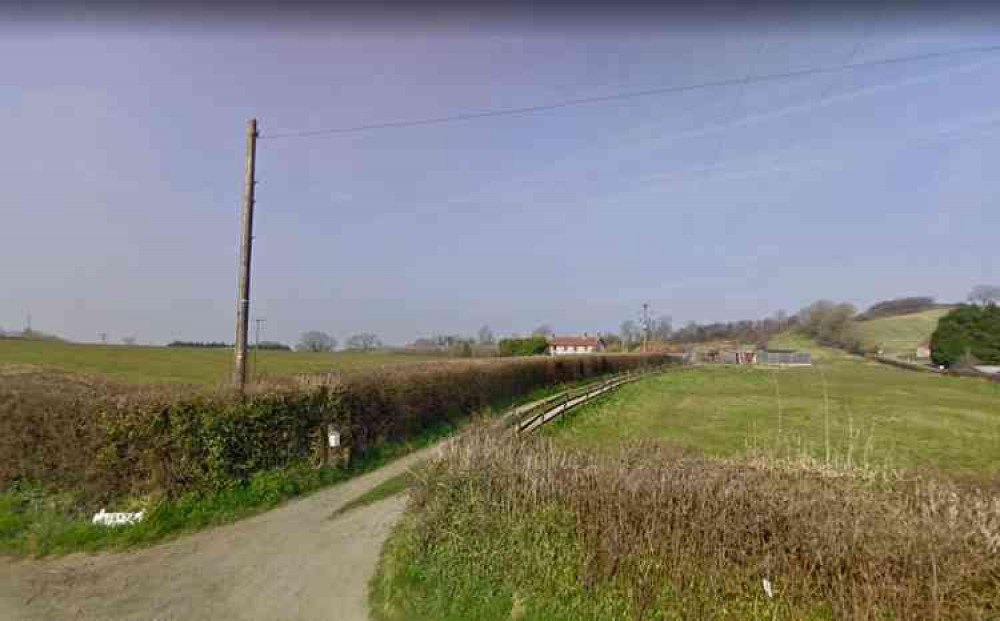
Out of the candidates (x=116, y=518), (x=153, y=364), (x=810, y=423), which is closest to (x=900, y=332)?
(x=810, y=423)

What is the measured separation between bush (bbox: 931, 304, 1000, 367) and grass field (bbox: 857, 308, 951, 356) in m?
20.2

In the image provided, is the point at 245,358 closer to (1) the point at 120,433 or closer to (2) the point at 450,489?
(1) the point at 120,433

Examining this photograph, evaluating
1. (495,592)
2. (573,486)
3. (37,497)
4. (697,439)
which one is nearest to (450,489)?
(495,592)

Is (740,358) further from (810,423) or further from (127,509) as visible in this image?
(127,509)

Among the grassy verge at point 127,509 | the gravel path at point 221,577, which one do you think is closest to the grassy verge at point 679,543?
the gravel path at point 221,577

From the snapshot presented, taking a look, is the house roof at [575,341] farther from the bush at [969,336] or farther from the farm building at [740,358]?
the bush at [969,336]

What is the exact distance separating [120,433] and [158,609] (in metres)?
3.24

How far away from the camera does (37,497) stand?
6.20 metres

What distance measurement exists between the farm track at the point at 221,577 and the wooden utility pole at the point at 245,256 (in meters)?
2.92

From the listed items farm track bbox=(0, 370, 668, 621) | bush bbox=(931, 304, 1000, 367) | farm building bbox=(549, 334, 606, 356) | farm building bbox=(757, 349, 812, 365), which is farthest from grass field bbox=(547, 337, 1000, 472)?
farm building bbox=(549, 334, 606, 356)

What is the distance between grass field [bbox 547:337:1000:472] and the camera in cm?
1112

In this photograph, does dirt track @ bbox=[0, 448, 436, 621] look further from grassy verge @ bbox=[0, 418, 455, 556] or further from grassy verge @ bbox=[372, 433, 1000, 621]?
grassy verge @ bbox=[372, 433, 1000, 621]

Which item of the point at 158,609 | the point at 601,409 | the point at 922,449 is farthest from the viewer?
the point at 601,409

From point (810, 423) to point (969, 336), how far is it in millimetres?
70513
